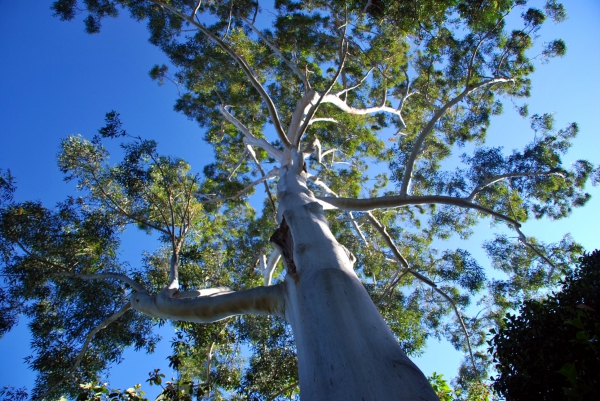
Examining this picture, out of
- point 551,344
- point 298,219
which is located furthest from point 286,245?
point 551,344

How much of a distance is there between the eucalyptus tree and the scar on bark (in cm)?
2

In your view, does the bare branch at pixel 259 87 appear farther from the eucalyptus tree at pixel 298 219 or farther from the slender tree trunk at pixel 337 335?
the slender tree trunk at pixel 337 335

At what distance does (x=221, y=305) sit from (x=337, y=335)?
4.92ft

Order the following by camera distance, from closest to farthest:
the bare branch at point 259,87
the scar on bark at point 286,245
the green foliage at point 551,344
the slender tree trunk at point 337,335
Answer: the slender tree trunk at point 337,335 < the green foliage at point 551,344 < the scar on bark at point 286,245 < the bare branch at point 259,87

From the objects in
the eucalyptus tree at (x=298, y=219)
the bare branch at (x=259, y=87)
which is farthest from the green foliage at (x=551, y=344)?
the bare branch at (x=259, y=87)

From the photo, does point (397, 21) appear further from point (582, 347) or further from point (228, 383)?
point (228, 383)

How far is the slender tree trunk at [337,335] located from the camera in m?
1.41

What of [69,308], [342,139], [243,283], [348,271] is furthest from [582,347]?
[342,139]

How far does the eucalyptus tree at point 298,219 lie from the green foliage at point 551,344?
1175mm

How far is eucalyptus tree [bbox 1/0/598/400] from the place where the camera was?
2.59 metres

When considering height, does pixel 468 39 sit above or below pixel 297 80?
below

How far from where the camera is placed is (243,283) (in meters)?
7.39

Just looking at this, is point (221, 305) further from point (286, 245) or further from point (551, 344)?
point (551, 344)

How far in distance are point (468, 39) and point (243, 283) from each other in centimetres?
757
